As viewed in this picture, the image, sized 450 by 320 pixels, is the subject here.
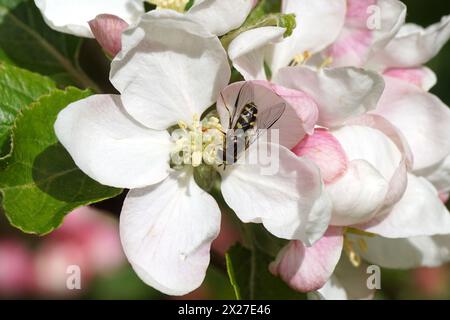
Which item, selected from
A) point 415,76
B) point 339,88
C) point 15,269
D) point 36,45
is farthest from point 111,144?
point 15,269

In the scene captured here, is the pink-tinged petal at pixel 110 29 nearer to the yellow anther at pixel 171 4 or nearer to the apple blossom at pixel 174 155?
the apple blossom at pixel 174 155

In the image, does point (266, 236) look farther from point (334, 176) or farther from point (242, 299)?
point (334, 176)

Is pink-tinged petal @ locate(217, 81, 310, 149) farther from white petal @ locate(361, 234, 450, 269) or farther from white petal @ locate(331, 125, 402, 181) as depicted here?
white petal @ locate(361, 234, 450, 269)

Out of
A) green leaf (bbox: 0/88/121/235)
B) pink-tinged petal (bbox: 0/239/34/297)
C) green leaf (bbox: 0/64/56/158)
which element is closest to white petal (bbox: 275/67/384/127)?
green leaf (bbox: 0/88/121/235)

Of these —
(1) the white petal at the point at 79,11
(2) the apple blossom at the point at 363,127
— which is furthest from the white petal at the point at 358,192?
(1) the white petal at the point at 79,11

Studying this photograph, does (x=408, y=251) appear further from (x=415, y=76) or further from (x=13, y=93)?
(x=13, y=93)

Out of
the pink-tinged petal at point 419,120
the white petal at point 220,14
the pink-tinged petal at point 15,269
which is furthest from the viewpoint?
the pink-tinged petal at point 15,269
